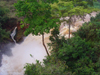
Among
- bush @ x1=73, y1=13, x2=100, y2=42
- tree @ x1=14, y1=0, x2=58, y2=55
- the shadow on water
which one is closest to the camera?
tree @ x1=14, y1=0, x2=58, y2=55

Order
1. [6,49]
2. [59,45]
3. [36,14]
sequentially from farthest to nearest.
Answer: [6,49] < [59,45] < [36,14]

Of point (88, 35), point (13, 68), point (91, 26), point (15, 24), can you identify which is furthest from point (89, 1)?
point (15, 24)

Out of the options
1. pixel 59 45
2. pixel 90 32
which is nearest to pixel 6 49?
pixel 59 45

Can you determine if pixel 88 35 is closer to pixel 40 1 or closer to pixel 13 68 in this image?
pixel 40 1

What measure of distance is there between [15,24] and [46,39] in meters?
5.83

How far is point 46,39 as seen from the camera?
12.4 m

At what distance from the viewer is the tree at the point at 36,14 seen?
5.95m

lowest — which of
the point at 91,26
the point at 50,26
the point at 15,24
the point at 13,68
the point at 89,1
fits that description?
the point at 13,68

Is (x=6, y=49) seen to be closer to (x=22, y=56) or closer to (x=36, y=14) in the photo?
(x=22, y=56)

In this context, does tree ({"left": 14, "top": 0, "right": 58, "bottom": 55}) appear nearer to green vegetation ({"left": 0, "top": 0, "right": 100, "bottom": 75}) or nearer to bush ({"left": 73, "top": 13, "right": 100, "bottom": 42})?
green vegetation ({"left": 0, "top": 0, "right": 100, "bottom": 75})

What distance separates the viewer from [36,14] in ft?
21.4

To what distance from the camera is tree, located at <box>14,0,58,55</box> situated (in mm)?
5949

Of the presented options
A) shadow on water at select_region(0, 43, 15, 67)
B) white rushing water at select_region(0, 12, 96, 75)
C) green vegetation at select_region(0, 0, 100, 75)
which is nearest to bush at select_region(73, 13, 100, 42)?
green vegetation at select_region(0, 0, 100, 75)

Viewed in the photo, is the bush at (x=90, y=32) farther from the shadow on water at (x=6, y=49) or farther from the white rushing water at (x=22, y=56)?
the shadow on water at (x=6, y=49)
